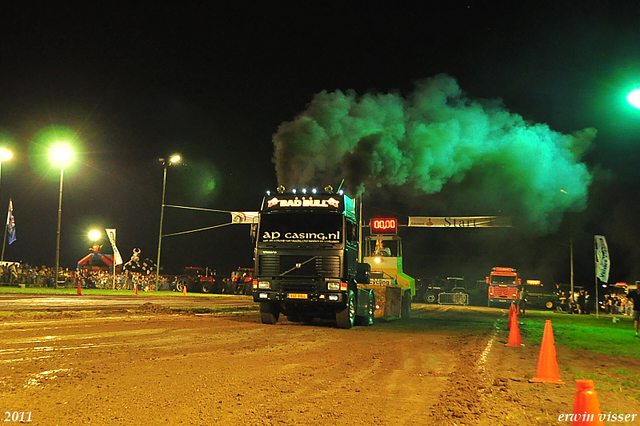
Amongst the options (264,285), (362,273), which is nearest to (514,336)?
(362,273)

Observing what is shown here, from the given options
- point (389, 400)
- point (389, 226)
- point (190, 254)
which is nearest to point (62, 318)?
point (389, 400)

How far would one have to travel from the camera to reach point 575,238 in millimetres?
60344

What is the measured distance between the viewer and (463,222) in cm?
4562

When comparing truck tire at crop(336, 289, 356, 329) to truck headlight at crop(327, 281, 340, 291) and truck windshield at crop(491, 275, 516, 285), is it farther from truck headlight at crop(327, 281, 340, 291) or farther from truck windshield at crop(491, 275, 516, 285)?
truck windshield at crop(491, 275, 516, 285)

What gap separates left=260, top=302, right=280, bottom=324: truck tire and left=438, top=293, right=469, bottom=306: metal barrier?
3414 cm

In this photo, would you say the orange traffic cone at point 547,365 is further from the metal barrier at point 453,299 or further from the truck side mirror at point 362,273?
the metal barrier at point 453,299

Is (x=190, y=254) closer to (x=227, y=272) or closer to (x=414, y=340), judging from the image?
(x=227, y=272)

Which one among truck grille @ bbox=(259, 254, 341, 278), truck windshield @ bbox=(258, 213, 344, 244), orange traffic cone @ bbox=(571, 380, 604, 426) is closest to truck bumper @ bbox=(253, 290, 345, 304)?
truck grille @ bbox=(259, 254, 341, 278)

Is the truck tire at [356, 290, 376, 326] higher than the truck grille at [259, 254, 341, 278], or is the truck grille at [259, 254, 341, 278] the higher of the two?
the truck grille at [259, 254, 341, 278]

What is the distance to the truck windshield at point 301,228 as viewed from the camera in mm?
15264

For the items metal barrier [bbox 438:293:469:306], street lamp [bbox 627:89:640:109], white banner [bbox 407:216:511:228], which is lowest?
metal barrier [bbox 438:293:469:306]

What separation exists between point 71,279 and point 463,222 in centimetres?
3267

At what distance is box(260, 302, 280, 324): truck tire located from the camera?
1611 centimetres

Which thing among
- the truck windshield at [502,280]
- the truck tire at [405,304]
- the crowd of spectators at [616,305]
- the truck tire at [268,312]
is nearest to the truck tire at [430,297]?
the truck windshield at [502,280]
